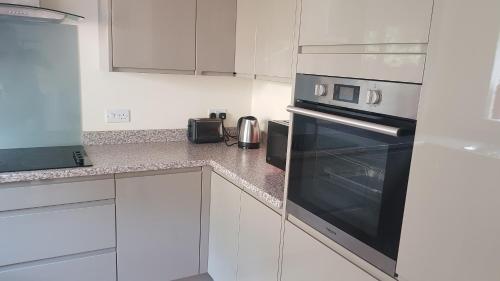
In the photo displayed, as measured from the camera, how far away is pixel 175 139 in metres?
2.73

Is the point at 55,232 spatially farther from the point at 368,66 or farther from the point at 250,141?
the point at 368,66

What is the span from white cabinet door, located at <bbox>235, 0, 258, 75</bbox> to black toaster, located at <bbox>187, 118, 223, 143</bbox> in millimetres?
412

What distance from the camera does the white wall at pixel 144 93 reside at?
2.32 metres

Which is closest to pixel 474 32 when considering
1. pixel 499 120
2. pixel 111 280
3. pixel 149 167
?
pixel 499 120

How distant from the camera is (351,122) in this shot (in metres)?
1.15

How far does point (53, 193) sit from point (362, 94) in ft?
5.08

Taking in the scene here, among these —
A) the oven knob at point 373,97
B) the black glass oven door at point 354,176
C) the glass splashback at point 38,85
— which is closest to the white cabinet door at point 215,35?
the glass splashback at point 38,85

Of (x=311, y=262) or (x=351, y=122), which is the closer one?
(x=351, y=122)

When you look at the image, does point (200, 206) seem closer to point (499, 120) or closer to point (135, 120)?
point (135, 120)

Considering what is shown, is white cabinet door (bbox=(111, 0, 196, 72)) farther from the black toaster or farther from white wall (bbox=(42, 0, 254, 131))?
the black toaster

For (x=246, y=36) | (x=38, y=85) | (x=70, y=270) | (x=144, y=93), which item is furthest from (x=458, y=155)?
(x=38, y=85)

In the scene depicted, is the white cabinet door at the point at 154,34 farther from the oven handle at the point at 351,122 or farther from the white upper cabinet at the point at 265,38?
the oven handle at the point at 351,122

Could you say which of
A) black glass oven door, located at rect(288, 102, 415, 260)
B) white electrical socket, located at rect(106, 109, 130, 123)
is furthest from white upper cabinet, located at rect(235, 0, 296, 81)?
white electrical socket, located at rect(106, 109, 130, 123)

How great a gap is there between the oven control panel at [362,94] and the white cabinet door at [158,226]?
1.07 metres
